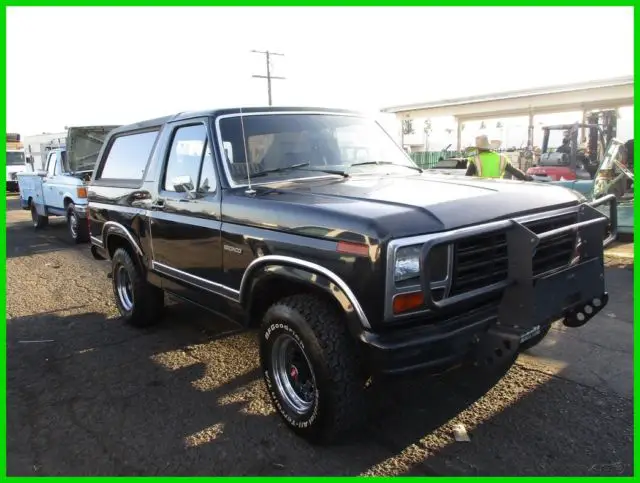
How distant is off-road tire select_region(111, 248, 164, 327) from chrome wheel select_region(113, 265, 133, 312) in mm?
37

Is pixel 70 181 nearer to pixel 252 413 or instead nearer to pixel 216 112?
pixel 216 112

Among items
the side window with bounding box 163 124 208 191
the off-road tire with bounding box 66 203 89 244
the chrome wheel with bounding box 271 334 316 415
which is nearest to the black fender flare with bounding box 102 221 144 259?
the side window with bounding box 163 124 208 191

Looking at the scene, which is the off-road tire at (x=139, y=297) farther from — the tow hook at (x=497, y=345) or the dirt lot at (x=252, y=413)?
the tow hook at (x=497, y=345)

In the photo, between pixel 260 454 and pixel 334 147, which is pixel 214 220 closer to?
pixel 334 147

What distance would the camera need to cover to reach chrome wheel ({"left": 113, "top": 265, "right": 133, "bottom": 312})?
18.2ft

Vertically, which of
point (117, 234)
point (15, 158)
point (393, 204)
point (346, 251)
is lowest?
point (117, 234)

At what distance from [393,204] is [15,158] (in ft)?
97.6

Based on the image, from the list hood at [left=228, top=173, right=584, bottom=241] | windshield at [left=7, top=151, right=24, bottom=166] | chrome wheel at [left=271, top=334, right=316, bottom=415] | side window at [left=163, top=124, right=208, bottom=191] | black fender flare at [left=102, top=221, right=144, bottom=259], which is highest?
windshield at [left=7, top=151, right=24, bottom=166]

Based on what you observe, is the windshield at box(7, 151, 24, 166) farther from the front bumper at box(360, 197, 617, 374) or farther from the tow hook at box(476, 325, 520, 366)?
the tow hook at box(476, 325, 520, 366)

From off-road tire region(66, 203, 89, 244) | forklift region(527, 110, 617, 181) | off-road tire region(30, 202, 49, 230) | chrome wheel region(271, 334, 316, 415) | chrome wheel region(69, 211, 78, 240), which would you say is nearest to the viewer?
chrome wheel region(271, 334, 316, 415)

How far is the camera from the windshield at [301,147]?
3783mm

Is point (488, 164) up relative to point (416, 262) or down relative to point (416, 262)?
up

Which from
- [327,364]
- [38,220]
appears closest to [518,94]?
[38,220]

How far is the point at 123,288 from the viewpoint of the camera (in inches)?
222
